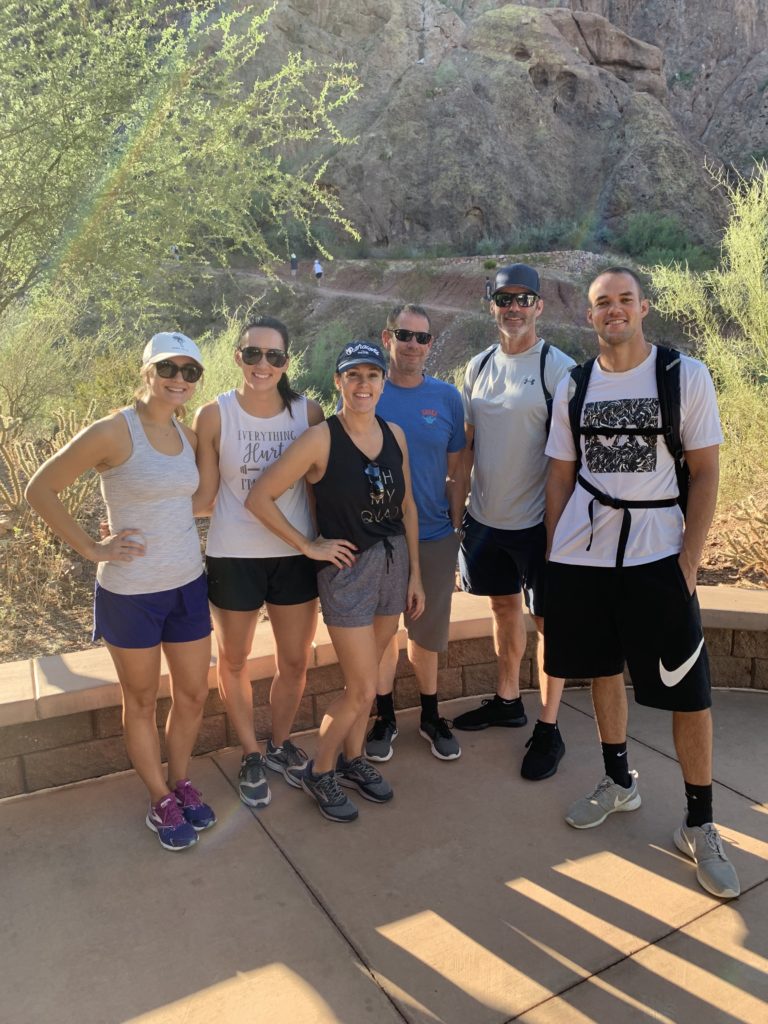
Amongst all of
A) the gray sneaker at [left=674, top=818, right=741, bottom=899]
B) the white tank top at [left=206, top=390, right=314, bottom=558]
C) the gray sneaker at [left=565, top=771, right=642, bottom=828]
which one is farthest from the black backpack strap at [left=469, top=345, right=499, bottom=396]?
the gray sneaker at [left=674, top=818, right=741, bottom=899]

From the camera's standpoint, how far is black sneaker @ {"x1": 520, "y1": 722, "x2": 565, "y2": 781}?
3.28 metres

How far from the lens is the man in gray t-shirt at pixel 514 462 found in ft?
10.7

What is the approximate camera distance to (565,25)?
48562 mm

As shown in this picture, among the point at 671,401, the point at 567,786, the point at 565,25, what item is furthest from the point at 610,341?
the point at 565,25

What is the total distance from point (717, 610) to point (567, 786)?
4.45 ft

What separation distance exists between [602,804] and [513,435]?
1.49 m

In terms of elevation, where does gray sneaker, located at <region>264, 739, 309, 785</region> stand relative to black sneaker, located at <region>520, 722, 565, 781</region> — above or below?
above

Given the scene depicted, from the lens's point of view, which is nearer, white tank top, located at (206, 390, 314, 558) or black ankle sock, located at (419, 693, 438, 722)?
white tank top, located at (206, 390, 314, 558)

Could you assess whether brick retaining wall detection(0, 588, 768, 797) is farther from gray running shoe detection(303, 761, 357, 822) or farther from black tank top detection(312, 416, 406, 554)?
black tank top detection(312, 416, 406, 554)

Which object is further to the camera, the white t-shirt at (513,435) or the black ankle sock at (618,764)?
the white t-shirt at (513,435)

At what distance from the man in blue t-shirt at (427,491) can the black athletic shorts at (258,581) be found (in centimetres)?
59

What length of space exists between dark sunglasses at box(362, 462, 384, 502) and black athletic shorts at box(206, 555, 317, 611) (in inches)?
14.3

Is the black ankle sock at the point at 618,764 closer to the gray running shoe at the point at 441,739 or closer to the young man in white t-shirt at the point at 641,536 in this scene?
the young man in white t-shirt at the point at 641,536

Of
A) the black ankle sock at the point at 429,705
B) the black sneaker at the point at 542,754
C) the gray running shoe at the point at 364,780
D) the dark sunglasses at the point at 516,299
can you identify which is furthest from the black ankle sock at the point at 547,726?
the dark sunglasses at the point at 516,299
